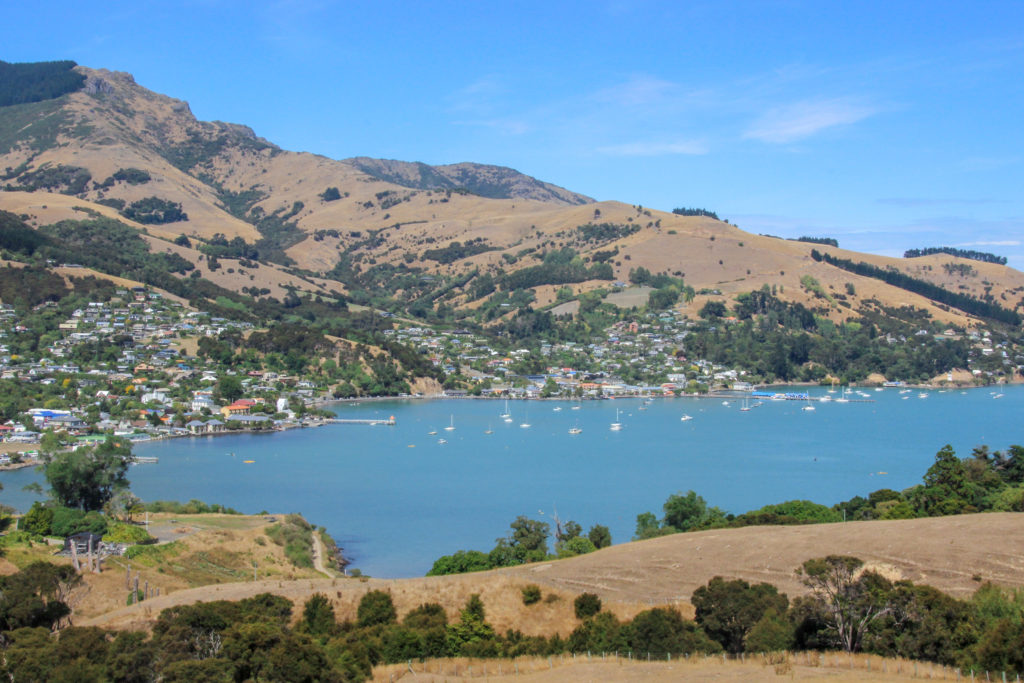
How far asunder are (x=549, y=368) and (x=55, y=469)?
64.8m

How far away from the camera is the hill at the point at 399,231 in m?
122

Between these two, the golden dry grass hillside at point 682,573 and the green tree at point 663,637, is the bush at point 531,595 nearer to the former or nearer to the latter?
the golden dry grass hillside at point 682,573

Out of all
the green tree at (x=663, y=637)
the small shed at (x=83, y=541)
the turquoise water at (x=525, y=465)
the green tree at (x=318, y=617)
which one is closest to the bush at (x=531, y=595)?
the green tree at (x=663, y=637)

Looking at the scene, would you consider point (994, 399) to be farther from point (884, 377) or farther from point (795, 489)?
point (795, 489)

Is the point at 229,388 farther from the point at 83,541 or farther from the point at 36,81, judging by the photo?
the point at 36,81

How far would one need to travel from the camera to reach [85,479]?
3369 centimetres

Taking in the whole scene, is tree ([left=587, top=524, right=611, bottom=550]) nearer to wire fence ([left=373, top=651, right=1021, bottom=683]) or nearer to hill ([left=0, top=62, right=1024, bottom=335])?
wire fence ([left=373, top=651, right=1021, bottom=683])

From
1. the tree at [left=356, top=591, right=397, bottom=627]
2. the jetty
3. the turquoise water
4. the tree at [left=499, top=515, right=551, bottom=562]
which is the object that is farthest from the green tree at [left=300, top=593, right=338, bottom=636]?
the jetty

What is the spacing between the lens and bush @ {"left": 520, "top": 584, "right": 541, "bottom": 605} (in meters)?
19.7

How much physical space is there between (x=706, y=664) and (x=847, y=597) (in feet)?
8.82

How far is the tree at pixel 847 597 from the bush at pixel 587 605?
435 cm

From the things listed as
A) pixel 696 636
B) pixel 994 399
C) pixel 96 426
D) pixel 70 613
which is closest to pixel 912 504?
pixel 696 636

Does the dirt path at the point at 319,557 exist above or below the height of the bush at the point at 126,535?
below

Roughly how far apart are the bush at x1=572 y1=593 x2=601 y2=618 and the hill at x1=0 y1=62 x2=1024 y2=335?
9362 cm
